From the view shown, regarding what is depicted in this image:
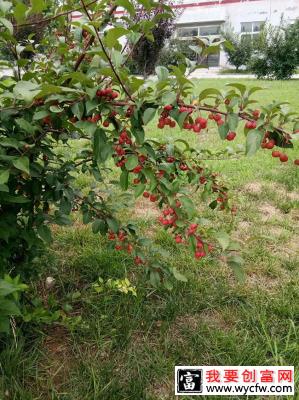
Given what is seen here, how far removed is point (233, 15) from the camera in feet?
89.6

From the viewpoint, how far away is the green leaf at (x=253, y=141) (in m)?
0.97

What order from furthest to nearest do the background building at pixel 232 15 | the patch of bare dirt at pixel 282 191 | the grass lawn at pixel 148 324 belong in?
the background building at pixel 232 15
the patch of bare dirt at pixel 282 191
the grass lawn at pixel 148 324

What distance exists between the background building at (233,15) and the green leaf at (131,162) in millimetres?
24789

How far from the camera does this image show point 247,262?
7.79ft

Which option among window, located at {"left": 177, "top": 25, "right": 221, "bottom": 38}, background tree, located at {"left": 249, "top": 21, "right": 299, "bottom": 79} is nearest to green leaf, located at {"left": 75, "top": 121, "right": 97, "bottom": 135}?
background tree, located at {"left": 249, "top": 21, "right": 299, "bottom": 79}

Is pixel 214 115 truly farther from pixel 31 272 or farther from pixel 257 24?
pixel 257 24

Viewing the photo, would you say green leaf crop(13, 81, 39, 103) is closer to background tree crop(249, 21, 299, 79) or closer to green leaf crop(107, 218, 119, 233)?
green leaf crop(107, 218, 119, 233)

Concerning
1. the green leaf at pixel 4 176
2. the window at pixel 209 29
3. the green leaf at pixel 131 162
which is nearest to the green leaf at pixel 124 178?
the green leaf at pixel 131 162

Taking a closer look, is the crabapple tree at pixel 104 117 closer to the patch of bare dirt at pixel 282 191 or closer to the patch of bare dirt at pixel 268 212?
the patch of bare dirt at pixel 268 212

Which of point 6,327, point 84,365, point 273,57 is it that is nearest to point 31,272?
point 84,365

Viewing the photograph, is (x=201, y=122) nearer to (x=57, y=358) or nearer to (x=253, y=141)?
(x=253, y=141)

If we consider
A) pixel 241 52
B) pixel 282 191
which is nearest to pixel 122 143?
pixel 282 191

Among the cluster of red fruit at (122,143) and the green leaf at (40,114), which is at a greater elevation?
the green leaf at (40,114)

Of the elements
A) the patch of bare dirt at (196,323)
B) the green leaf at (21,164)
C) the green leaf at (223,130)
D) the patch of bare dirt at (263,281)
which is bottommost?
the patch of bare dirt at (196,323)
